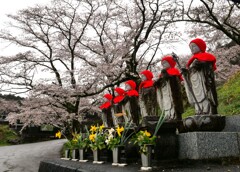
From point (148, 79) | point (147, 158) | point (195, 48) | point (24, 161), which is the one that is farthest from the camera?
point (24, 161)

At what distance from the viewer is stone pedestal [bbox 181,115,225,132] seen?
198 inches

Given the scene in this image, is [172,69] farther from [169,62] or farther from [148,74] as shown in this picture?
[148,74]

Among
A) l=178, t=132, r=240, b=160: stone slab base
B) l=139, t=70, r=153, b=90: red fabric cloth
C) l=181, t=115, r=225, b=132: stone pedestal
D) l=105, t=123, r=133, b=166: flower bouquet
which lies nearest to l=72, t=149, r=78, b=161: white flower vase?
l=105, t=123, r=133, b=166: flower bouquet

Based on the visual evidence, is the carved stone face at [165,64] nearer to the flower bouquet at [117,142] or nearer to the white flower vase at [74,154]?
the flower bouquet at [117,142]

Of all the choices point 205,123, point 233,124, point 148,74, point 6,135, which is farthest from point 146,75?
point 6,135

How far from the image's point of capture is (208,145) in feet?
15.7

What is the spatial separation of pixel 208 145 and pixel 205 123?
42cm

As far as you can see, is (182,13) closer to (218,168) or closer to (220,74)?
(220,74)

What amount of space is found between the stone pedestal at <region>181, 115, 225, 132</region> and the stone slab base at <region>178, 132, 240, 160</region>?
20 centimetres

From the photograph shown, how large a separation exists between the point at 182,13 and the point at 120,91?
24.1 ft

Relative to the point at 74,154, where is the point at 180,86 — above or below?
above

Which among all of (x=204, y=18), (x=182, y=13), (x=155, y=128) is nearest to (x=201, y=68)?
(x=155, y=128)

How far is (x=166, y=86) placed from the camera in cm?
679

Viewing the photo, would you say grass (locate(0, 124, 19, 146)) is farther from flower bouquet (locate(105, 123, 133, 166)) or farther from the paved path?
flower bouquet (locate(105, 123, 133, 166))
